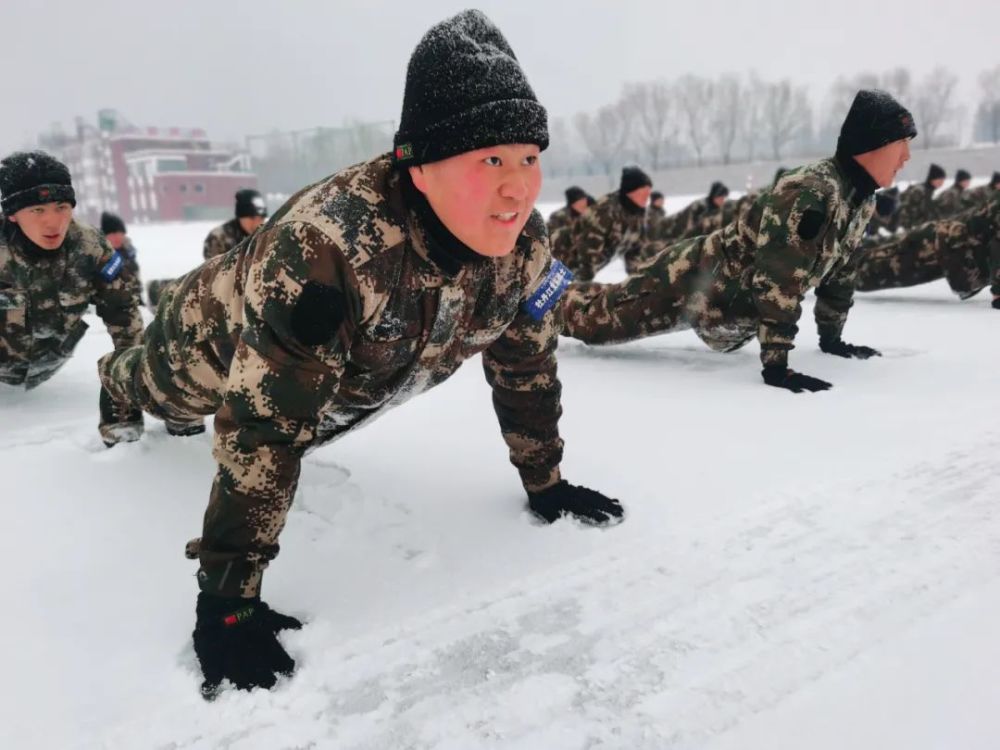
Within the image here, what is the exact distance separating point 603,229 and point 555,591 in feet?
18.1

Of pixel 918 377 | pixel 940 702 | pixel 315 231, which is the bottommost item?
pixel 918 377

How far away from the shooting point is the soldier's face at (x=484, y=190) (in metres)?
1.39

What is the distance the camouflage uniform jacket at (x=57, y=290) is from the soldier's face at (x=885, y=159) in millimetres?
3501

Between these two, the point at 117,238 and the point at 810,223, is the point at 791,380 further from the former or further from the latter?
the point at 117,238

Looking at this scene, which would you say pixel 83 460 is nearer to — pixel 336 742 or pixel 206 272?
pixel 206 272

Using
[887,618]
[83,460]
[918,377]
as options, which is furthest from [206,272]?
[918,377]

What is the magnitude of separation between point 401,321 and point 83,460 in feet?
5.42

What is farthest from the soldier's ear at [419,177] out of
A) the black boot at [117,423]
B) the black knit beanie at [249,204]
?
the black knit beanie at [249,204]

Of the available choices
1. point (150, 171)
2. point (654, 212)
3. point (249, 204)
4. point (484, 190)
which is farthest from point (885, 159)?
point (150, 171)

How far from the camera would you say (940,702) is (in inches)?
50.2

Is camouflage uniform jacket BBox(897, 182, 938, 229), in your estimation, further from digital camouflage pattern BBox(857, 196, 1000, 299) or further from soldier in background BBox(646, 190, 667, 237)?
digital camouflage pattern BBox(857, 196, 1000, 299)

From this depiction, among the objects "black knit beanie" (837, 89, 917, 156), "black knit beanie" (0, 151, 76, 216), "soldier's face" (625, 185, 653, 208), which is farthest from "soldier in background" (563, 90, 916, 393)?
"soldier's face" (625, 185, 653, 208)

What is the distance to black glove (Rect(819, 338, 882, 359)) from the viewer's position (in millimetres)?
4008

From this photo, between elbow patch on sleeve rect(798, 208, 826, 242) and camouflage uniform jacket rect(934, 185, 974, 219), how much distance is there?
9.74m
